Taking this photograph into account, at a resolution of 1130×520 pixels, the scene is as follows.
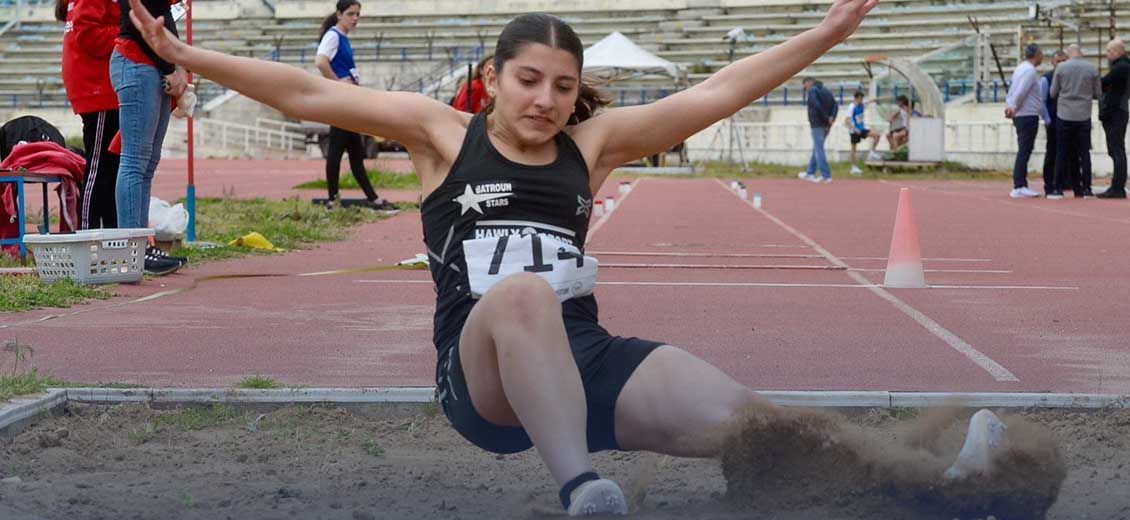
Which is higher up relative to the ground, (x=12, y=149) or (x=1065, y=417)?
(x=12, y=149)

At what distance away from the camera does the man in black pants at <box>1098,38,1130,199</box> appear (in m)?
19.8

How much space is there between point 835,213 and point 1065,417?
12682 mm

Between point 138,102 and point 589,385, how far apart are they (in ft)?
17.9

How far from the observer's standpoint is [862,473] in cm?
352

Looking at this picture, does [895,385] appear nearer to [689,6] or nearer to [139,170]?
[139,170]

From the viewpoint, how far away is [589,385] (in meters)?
3.62

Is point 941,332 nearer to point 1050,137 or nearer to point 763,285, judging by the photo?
point 763,285

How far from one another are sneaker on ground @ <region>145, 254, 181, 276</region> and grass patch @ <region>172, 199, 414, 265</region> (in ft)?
2.75

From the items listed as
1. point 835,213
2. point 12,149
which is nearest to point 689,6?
point 835,213

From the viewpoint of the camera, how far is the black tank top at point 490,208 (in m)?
3.65

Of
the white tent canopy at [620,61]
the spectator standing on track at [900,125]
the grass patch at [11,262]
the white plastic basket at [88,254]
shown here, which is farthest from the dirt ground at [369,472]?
the spectator standing on track at [900,125]

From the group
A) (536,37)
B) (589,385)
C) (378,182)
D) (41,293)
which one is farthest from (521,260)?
(378,182)

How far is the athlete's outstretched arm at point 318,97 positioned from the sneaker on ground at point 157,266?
5242 millimetres

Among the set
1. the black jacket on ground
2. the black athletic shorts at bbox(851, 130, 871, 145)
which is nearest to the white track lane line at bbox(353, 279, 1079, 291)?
the black jacket on ground
